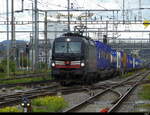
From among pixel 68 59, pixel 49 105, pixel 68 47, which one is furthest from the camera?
pixel 68 47

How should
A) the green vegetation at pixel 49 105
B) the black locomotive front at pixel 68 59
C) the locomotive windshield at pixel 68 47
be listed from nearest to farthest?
the green vegetation at pixel 49 105
the black locomotive front at pixel 68 59
the locomotive windshield at pixel 68 47

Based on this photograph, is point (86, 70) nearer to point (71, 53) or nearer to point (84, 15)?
point (71, 53)

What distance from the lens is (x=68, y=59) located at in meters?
22.7

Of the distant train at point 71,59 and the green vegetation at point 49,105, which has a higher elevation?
the distant train at point 71,59

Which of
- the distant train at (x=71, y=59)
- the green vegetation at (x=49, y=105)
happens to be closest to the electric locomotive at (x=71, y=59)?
the distant train at (x=71, y=59)

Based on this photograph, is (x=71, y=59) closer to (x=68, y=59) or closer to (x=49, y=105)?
(x=68, y=59)

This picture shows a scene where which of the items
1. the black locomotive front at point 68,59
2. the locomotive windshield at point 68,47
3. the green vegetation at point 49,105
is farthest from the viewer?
the locomotive windshield at point 68,47

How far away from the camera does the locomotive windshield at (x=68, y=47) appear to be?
23.2 metres

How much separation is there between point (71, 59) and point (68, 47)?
0.96 m

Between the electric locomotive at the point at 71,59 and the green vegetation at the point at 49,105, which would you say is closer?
the green vegetation at the point at 49,105

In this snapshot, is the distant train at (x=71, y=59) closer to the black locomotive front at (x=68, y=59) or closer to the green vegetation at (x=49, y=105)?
the black locomotive front at (x=68, y=59)

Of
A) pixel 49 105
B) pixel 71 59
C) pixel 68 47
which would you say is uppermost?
pixel 68 47

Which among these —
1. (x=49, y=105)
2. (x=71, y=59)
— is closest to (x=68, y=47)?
(x=71, y=59)

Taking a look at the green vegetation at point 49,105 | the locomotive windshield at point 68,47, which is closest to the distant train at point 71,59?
the locomotive windshield at point 68,47
